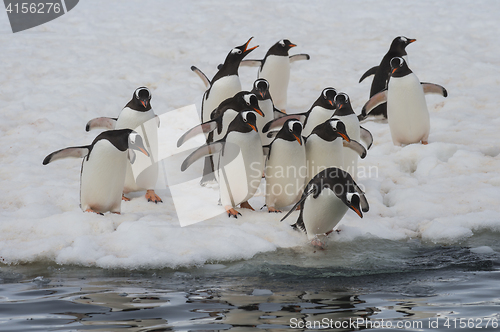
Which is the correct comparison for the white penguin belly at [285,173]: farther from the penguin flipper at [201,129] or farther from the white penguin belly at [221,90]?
the white penguin belly at [221,90]

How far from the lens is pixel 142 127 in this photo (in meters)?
4.80

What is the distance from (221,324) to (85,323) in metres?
0.63

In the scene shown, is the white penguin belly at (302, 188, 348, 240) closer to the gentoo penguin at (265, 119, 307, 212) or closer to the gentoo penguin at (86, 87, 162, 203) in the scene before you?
the gentoo penguin at (265, 119, 307, 212)

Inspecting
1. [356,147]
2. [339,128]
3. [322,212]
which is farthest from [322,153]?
[322,212]

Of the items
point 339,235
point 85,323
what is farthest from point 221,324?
point 339,235

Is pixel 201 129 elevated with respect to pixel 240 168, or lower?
elevated

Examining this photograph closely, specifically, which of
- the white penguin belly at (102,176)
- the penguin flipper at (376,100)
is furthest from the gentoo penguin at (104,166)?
the penguin flipper at (376,100)

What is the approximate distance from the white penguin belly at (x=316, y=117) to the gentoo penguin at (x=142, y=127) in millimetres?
1395

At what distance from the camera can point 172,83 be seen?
27.6 ft

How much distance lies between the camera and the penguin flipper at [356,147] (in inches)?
183

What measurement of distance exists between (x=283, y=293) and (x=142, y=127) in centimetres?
239

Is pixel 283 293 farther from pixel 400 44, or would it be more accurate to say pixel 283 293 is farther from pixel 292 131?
pixel 400 44

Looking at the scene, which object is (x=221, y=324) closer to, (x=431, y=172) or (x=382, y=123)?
(x=431, y=172)

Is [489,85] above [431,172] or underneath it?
above
